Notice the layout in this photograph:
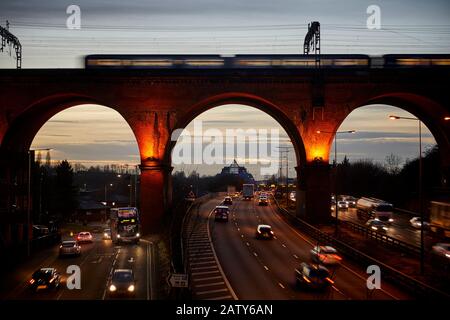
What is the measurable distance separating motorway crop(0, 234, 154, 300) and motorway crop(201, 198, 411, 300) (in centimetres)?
560

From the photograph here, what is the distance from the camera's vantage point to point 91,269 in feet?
116

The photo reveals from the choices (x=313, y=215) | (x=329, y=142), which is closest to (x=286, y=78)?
(x=329, y=142)

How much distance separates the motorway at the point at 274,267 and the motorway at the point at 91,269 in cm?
560

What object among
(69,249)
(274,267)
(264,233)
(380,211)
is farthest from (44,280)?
(380,211)

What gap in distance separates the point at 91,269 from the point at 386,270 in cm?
2003

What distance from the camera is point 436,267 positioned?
31609 mm

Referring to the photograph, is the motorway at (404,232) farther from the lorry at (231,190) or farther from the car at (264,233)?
the lorry at (231,190)

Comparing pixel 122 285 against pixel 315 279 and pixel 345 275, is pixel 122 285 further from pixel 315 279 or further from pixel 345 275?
pixel 345 275

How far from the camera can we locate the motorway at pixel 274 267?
25703 mm

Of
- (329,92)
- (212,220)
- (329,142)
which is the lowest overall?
(212,220)

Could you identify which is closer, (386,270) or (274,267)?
(386,270)
